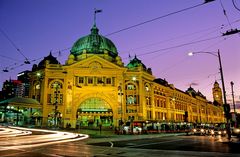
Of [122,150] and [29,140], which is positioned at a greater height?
[29,140]

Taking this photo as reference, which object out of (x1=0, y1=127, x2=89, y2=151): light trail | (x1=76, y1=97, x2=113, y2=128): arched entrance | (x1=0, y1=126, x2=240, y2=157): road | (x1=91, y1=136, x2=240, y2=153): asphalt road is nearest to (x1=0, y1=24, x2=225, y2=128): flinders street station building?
(x1=76, y1=97, x2=113, y2=128): arched entrance

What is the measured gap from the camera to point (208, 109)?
419ft

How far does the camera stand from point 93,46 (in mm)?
72938

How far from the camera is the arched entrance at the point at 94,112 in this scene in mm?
61500

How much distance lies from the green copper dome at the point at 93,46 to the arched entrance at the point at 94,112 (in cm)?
1700

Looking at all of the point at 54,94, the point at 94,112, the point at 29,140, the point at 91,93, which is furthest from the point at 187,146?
the point at 54,94

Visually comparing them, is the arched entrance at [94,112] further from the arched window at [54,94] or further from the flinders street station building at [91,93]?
the arched window at [54,94]

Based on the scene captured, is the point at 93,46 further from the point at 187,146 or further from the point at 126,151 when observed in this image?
the point at 126,151

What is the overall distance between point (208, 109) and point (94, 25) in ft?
265

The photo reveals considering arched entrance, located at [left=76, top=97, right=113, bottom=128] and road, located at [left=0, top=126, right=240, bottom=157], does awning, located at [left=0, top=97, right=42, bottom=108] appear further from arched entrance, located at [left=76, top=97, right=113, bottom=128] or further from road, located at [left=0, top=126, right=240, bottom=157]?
road, located at [left=0, top=126, right=240, bottom=157]

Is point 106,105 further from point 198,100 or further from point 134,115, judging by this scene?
point 198,100

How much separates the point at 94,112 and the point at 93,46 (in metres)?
21.9

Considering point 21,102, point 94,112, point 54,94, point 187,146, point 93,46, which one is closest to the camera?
point 187,146

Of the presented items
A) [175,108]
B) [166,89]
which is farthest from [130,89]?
[175,108]
